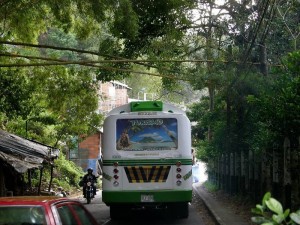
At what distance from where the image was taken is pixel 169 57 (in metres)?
17.3

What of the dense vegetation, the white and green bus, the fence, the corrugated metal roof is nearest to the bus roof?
the white and green bus

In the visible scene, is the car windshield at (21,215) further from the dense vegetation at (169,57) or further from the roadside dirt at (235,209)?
the roadside dirt at (235,209)

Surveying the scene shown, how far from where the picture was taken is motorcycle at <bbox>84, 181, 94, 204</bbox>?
876 inches

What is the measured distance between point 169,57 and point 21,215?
1226 centimetres

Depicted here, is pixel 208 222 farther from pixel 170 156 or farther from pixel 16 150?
pixel 16 150

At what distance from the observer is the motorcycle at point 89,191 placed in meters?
22.2

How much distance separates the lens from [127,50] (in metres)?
17.6

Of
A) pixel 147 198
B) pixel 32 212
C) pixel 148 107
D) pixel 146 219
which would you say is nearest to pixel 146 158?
pixel 147 198

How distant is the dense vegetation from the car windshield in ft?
21.7

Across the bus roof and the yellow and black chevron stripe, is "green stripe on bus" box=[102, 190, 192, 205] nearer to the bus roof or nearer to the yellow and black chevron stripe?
the yellow and black chevron stripe

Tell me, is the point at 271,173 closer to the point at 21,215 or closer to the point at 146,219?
the point at 146,219

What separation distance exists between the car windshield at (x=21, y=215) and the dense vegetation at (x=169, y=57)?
6627 millimetres

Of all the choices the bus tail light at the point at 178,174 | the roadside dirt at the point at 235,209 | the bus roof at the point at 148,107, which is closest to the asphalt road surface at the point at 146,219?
the roadside dirt at the point at 235,209

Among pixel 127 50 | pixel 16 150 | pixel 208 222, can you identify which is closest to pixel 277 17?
pixel 127 50
